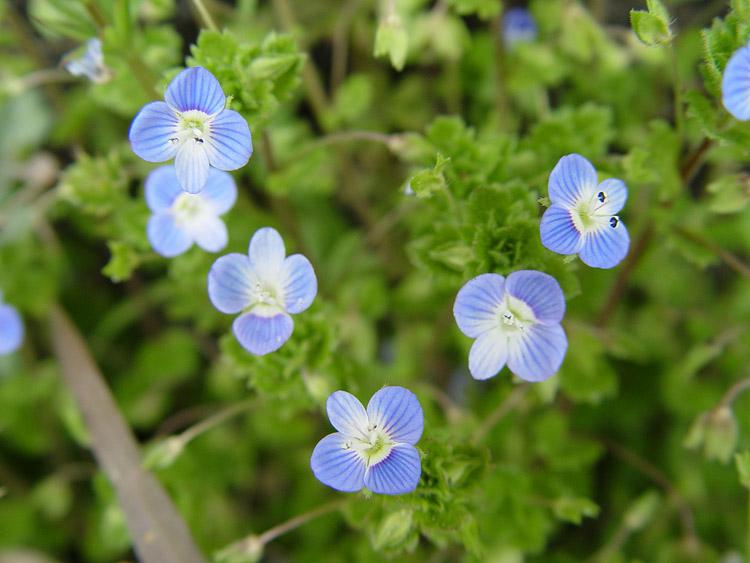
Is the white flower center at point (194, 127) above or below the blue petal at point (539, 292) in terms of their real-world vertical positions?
above

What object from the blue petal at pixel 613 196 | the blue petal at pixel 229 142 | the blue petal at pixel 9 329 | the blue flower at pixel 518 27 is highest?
the blue petal at pixel 229 142

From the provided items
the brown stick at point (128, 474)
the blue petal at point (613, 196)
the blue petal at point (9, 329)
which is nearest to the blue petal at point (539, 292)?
the blue petal at point (613, 196)

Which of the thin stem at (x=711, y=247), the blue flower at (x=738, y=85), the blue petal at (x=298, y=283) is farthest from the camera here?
the thin stem at (x=711, y=247)

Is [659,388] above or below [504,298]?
below

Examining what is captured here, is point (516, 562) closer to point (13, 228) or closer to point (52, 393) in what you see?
point (52, 393)

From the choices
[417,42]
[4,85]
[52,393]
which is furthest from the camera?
[52,393]

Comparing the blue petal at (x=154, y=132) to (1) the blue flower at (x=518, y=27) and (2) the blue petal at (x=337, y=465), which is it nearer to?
(2) the blue petal at (x=337, y=465)

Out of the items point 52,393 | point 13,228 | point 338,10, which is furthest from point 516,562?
point 338,10
